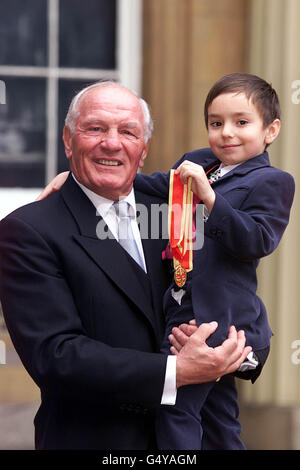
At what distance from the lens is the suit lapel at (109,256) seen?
6.38 ft

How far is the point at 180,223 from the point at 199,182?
14cm

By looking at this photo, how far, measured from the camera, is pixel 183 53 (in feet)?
14.1

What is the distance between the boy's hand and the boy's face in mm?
190

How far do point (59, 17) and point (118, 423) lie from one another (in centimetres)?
311

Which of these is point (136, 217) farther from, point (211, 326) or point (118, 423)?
point (118, 423)

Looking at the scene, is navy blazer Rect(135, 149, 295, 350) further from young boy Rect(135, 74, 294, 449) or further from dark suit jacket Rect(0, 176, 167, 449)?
dark suit jacket Rect(0, 176, 167, 449)

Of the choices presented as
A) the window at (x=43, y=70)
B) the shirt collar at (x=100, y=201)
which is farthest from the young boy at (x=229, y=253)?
the window at (x=43, y=70)

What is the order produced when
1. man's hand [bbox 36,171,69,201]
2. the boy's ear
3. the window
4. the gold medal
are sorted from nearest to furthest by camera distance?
the gold medal, the boy's ear, man's hand [bbox 36,171,69,201], the window

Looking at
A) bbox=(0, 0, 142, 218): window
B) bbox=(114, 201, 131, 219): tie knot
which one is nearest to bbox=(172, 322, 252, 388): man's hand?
bbox=(114, 201, 131, 219): tie knot

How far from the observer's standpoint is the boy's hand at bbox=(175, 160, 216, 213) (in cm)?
180

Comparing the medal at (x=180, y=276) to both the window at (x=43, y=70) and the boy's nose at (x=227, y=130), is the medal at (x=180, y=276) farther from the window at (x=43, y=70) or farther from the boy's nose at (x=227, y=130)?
the window at (x=43, y=70)

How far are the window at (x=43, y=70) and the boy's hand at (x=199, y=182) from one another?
107 inches

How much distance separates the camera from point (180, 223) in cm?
190

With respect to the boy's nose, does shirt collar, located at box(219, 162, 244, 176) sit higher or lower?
lower
